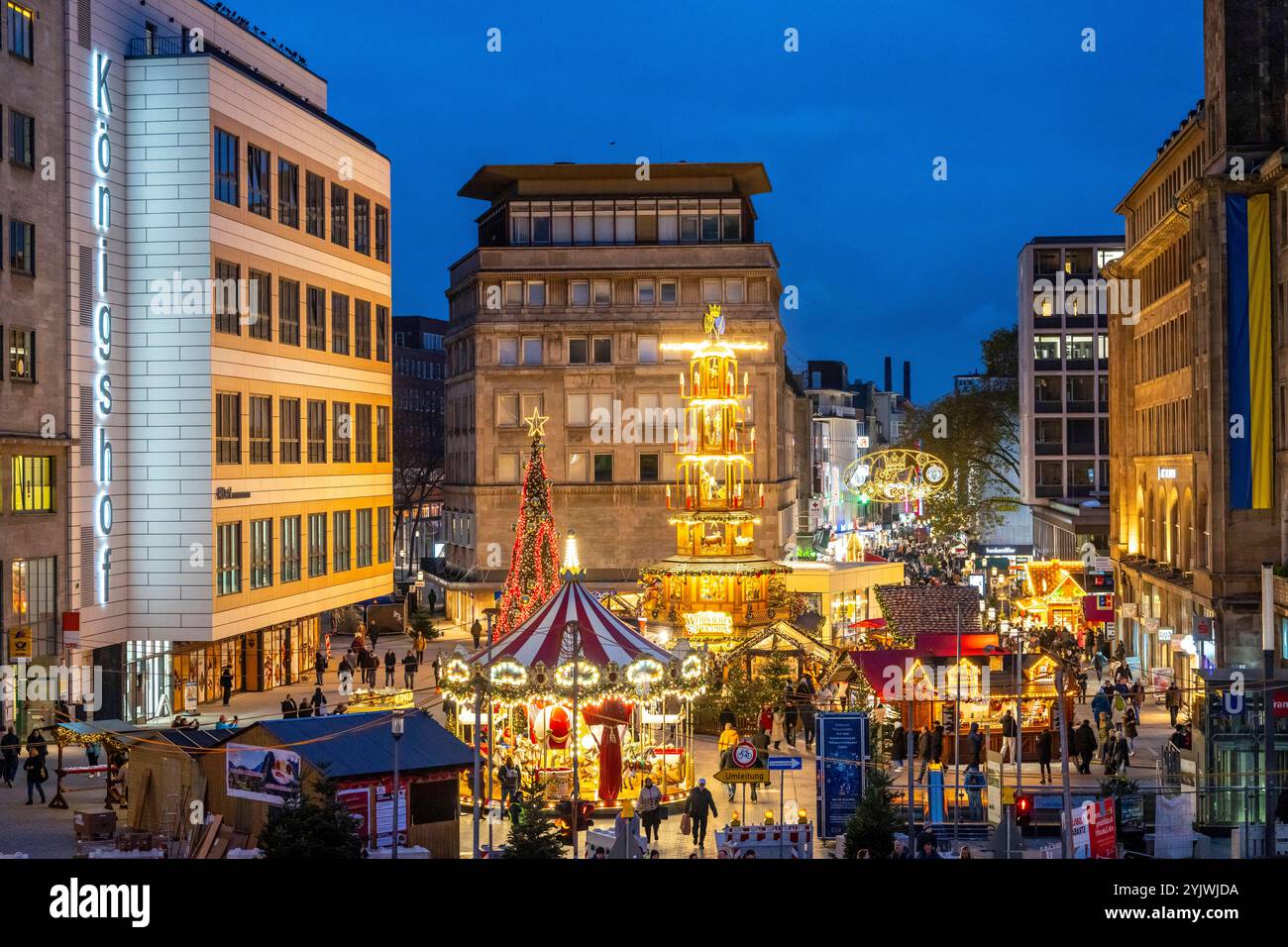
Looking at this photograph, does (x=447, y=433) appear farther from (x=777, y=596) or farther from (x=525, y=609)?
(x=525, y=609)

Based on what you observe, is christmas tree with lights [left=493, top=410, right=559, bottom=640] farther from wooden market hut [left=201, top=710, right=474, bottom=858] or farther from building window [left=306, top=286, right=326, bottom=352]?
building window [left=306, top=286, right=326, bottom=352]

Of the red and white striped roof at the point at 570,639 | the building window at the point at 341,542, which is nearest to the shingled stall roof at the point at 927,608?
the red and white striped roof at the point at 570,639

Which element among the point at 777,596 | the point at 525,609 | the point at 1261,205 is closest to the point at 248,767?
the point at 525,609

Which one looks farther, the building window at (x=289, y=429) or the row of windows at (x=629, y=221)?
the row of windows at (x=629, y=221)

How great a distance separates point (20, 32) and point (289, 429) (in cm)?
1400

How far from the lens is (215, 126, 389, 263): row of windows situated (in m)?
43.0

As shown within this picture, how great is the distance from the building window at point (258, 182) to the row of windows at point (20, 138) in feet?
24.1

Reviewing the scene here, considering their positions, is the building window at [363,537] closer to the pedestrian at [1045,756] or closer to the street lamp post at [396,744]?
the pedestrian at [1045,756]

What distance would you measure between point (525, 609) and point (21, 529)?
37.0ft

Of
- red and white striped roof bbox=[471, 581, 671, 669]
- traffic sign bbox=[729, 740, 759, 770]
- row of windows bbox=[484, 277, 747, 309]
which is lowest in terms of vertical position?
traffic sign bbox=[729, 740, 759, 770]

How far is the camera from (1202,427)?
46688 millimetres

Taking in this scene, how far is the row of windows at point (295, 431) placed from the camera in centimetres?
4322

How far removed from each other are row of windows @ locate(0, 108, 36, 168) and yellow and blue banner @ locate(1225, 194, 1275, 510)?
29.6 meters

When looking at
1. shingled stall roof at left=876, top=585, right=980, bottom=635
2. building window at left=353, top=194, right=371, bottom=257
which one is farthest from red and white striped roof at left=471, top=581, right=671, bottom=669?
building window at left=353, top=194, right=371, bottom=257
